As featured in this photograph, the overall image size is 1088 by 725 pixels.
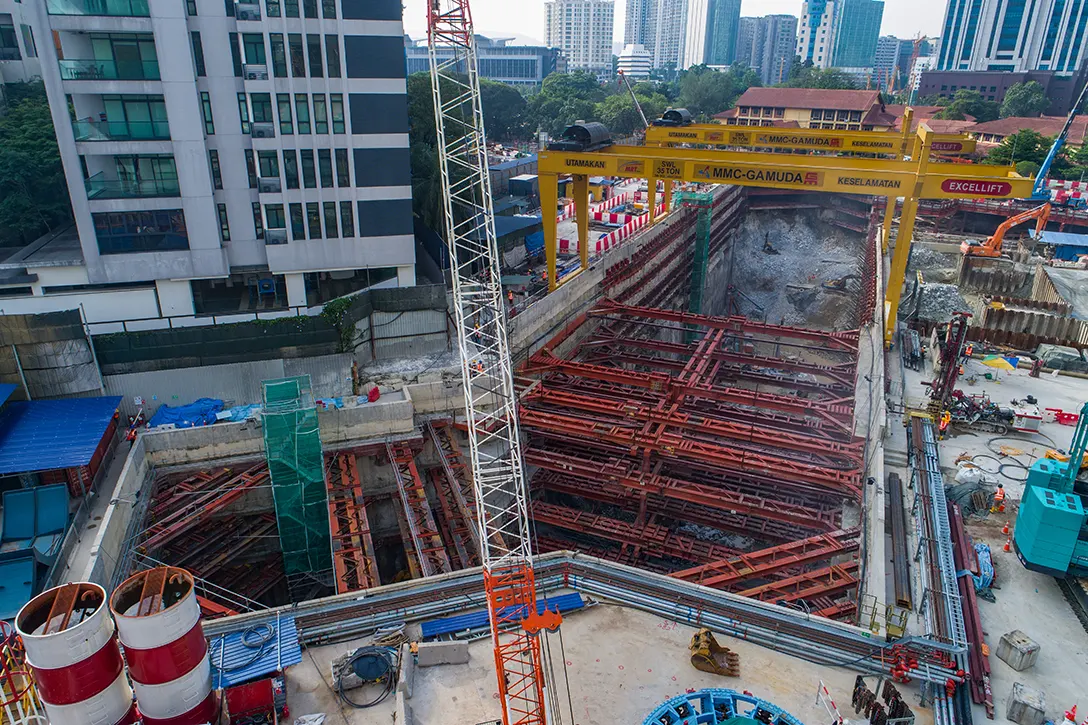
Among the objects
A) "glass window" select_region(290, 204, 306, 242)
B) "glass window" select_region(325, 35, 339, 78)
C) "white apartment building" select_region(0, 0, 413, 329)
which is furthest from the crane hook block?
"glass window" select_region(325, 35, 339, 78)

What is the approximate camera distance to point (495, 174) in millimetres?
67750

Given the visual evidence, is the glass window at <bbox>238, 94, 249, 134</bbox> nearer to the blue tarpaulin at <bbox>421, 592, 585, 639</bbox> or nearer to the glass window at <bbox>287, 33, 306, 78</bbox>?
the glass window at <bbox>287, 33, 306, 78</bbox>

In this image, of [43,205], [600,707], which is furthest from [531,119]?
[600,707]

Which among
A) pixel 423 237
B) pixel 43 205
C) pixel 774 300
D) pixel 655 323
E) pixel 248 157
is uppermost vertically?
pixel 248 157

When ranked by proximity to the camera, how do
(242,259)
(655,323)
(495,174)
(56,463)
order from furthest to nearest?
(495,174) < (655,323) < (242,259) < (56,463)

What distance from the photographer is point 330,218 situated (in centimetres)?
3338

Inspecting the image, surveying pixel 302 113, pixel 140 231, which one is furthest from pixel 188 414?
pixel 302 113

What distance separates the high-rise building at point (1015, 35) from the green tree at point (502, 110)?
405ft

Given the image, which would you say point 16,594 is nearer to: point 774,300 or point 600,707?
point 600,707

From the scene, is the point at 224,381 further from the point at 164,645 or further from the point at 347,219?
the point at 164,645

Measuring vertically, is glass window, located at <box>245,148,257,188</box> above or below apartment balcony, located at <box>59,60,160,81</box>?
below

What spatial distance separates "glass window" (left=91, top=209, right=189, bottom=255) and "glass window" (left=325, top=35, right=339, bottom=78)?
9.62 metres

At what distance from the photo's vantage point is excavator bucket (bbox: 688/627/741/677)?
15531 mm

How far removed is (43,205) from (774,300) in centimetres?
6280
